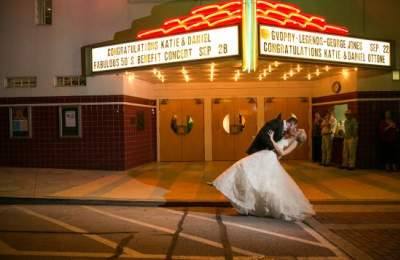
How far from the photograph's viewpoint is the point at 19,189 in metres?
11.7

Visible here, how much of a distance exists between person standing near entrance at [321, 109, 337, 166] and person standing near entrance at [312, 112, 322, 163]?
715 mm

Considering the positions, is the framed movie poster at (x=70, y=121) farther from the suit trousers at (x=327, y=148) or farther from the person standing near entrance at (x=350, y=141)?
the person standing near entrance at (x=350, y=141)

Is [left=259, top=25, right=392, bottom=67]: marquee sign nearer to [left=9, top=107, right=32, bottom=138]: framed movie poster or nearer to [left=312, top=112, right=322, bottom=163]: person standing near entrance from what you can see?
[left=312, top=112, right=322, bottom=163]: person standing near entrance

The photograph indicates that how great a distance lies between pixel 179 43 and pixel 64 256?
715cm

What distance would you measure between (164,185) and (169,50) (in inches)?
135

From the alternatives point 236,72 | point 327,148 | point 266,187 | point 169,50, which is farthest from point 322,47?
point 266,187

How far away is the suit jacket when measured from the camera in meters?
8.47

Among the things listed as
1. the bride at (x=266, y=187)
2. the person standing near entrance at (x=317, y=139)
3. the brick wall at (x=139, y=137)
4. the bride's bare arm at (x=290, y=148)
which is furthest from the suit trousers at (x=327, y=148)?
the bride at (x=266, y=187)

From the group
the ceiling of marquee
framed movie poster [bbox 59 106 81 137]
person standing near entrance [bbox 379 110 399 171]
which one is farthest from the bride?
framed movie poster [bbox 59 106 81 137]

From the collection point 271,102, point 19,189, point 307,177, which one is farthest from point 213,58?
point 271,102

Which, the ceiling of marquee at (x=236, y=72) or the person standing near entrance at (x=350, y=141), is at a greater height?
the ceiling of marquee at (x=236, y=72)

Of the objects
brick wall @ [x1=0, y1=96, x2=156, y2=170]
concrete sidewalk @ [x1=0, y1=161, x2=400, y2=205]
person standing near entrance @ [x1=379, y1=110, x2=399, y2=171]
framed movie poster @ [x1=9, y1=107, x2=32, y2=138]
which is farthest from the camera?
framed movie poster @ [x1=9, y1=107, x2=32, y2=138]

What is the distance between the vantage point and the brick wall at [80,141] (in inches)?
607

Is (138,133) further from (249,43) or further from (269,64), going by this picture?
(249,43)
